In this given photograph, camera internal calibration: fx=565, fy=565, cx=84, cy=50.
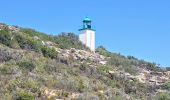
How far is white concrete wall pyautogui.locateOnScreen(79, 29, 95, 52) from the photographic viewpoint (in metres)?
62.6

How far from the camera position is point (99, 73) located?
5353cm

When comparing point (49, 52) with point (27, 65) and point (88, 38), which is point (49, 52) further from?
point (88, 38)

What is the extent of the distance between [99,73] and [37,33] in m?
13.2

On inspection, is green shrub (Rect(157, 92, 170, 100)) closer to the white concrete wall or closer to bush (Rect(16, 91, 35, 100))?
bush (Rect(16, 91, 35, 100))

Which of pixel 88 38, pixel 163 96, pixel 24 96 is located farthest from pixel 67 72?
pixel 88 38

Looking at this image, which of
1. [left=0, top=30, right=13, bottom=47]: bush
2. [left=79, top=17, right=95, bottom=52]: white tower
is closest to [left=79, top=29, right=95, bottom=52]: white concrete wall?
[left=79, top=17, right=95, bottom=52]: white tower

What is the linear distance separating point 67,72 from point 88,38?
1344 centimetres

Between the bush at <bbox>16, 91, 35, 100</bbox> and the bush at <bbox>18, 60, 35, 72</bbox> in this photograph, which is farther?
the bush at <bbox>18, 60, 35, 72</bbox>

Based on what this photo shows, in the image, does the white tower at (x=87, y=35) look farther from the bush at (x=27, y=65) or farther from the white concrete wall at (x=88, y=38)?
the bush at (x=27, y=65)

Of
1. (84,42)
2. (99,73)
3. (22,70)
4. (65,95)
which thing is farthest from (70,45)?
(65,95)

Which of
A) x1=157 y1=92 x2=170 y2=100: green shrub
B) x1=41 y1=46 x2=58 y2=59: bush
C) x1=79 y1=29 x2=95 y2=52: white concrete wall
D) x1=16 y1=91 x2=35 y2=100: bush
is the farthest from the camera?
x1=79 y1=29 x2=95 y2=52: white concrete wall

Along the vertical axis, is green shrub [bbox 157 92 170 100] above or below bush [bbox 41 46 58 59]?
below

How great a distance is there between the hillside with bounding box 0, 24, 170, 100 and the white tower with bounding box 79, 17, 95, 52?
0.94 metres

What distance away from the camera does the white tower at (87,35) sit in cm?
6259
